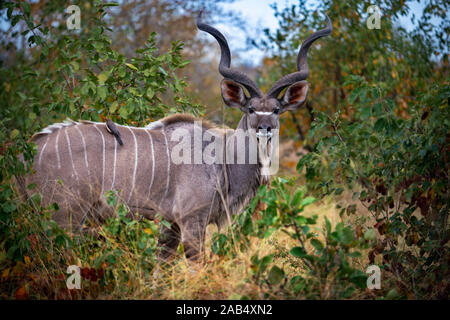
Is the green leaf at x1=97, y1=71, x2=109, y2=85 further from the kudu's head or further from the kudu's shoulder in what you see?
the kudu's head

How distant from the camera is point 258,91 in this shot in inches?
134

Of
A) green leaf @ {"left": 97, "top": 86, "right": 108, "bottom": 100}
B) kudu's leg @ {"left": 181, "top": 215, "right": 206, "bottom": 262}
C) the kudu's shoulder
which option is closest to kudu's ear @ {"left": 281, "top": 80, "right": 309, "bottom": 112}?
the kudu's shoulder

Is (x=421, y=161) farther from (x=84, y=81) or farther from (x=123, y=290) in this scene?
(x=84, y=81)

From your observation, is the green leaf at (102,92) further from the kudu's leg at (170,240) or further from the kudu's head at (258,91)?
the kudu's leg at (170,240)

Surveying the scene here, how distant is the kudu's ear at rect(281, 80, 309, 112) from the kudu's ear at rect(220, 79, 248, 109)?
29cm

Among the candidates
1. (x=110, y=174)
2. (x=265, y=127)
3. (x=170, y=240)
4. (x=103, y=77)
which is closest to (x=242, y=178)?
(x=265, y=127)

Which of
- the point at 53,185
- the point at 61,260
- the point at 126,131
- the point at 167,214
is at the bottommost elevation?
the point at 61,260

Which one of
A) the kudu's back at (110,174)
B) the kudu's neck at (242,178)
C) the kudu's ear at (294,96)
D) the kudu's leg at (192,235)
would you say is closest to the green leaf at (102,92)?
the kudu's back at (110,174)

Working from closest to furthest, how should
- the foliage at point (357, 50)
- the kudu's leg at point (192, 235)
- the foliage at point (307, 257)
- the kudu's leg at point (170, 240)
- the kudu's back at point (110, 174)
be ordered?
the foliage at point (307, 257) < the kudu's back at point (110, 174) < the kudu's leg at point (192, 235) < the kudu's leg at point (170, 240) < the foliage at point (357, 50)

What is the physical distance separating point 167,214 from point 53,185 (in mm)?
750

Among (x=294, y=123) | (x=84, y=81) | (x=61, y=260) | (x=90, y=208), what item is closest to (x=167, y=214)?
(x=90, y=208)

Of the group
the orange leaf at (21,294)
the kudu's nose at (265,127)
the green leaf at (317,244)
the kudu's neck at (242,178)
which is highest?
the kudu's nose at (265,127)

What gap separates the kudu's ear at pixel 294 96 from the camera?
3473 mm
